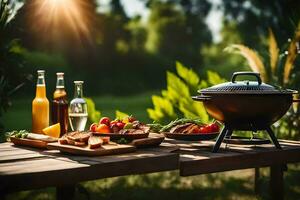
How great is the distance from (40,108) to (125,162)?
115cm

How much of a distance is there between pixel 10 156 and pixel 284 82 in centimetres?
461

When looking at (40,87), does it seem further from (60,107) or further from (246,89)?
(246,89)

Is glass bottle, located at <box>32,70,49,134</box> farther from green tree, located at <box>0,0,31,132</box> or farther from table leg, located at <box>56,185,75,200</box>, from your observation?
green tree, located at <box>0,0,31,132</box>

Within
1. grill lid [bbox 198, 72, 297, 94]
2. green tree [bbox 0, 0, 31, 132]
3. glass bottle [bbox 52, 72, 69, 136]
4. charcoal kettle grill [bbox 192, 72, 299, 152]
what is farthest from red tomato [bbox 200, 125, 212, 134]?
green tree [bbox 0, 0, 31, 132]

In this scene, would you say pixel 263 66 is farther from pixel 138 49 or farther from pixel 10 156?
pixel 138 49

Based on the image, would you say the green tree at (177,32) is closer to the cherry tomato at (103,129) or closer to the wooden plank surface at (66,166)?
the cherry tomato at (103,129)

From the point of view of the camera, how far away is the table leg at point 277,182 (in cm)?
376

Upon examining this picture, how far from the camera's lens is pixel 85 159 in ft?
9.37

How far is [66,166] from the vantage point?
8.64 ft

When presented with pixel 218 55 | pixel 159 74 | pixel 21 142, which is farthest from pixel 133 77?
pixel 21 142

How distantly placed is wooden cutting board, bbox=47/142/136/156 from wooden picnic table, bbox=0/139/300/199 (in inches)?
1.5

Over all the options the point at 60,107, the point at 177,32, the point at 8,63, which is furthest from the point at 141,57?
the point at 60,107

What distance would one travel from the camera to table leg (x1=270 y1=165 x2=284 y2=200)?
3.76 meters

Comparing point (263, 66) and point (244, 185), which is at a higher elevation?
point (263, 66)
